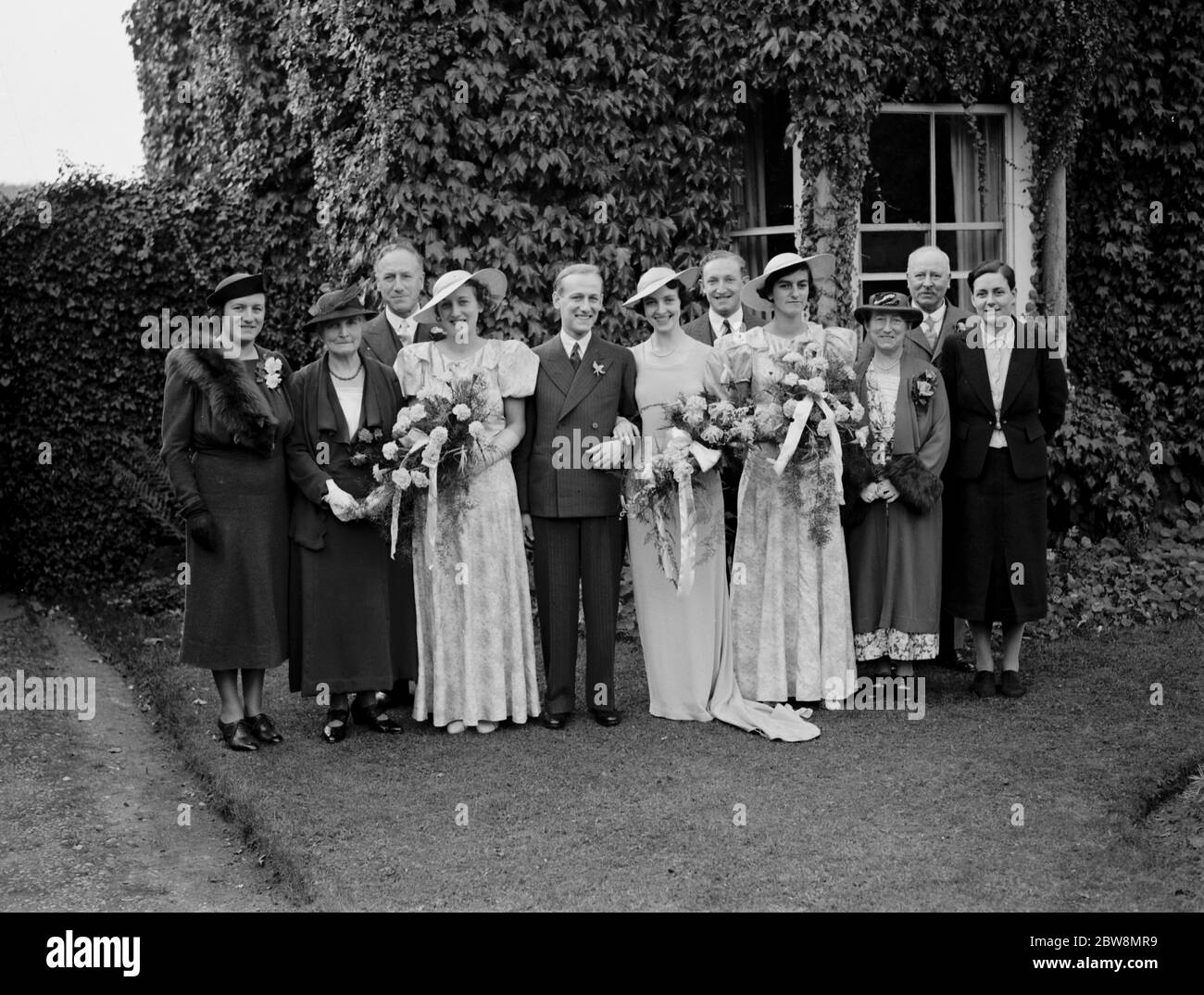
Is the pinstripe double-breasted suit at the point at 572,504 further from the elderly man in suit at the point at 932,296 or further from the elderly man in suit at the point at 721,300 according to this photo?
the elderly man in suit at the point at 932,296

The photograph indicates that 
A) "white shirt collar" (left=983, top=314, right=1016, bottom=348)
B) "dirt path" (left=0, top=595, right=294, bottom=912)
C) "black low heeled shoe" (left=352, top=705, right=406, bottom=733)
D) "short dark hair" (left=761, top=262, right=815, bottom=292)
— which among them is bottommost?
"dirt path" (left=0, top=595, right=294, bottom=912)

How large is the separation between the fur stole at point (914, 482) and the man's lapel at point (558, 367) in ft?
5.83

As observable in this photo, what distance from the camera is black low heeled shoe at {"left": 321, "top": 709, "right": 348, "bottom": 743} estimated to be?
23.2 feet

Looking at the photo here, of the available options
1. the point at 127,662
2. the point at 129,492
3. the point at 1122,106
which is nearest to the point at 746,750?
the point at 127,662

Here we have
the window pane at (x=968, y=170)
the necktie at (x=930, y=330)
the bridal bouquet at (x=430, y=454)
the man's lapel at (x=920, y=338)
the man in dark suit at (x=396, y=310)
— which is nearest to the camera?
the bridal bouquet at (x=430, y=454)

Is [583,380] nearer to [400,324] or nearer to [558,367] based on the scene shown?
[558,367]

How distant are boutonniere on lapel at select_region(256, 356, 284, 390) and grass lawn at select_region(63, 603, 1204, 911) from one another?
5.95ft

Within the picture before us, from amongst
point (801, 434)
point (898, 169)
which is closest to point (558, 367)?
→ point (801, 434)

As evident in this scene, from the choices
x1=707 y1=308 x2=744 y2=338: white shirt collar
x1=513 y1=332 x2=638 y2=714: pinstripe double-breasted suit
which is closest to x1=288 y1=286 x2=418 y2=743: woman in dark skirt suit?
x1=513 y1=332 x2=638 y2=714: pinstripe double-breasted suit

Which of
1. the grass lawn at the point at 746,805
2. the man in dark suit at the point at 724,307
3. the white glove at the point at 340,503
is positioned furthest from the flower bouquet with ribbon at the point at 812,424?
the white glove at the point at 340,503

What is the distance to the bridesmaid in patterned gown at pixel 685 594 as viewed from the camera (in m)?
7.36

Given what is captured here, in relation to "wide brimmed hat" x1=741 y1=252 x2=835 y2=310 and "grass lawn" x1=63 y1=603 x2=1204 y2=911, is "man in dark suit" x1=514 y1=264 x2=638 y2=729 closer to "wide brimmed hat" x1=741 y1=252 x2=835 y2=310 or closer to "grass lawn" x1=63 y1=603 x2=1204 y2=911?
"grass lawn" x1=63 y1=603 x2=1204 y2=911

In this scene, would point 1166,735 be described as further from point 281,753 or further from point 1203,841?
point 281,753

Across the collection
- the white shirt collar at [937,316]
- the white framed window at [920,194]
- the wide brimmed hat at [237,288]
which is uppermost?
the white framed window at [920,194]
